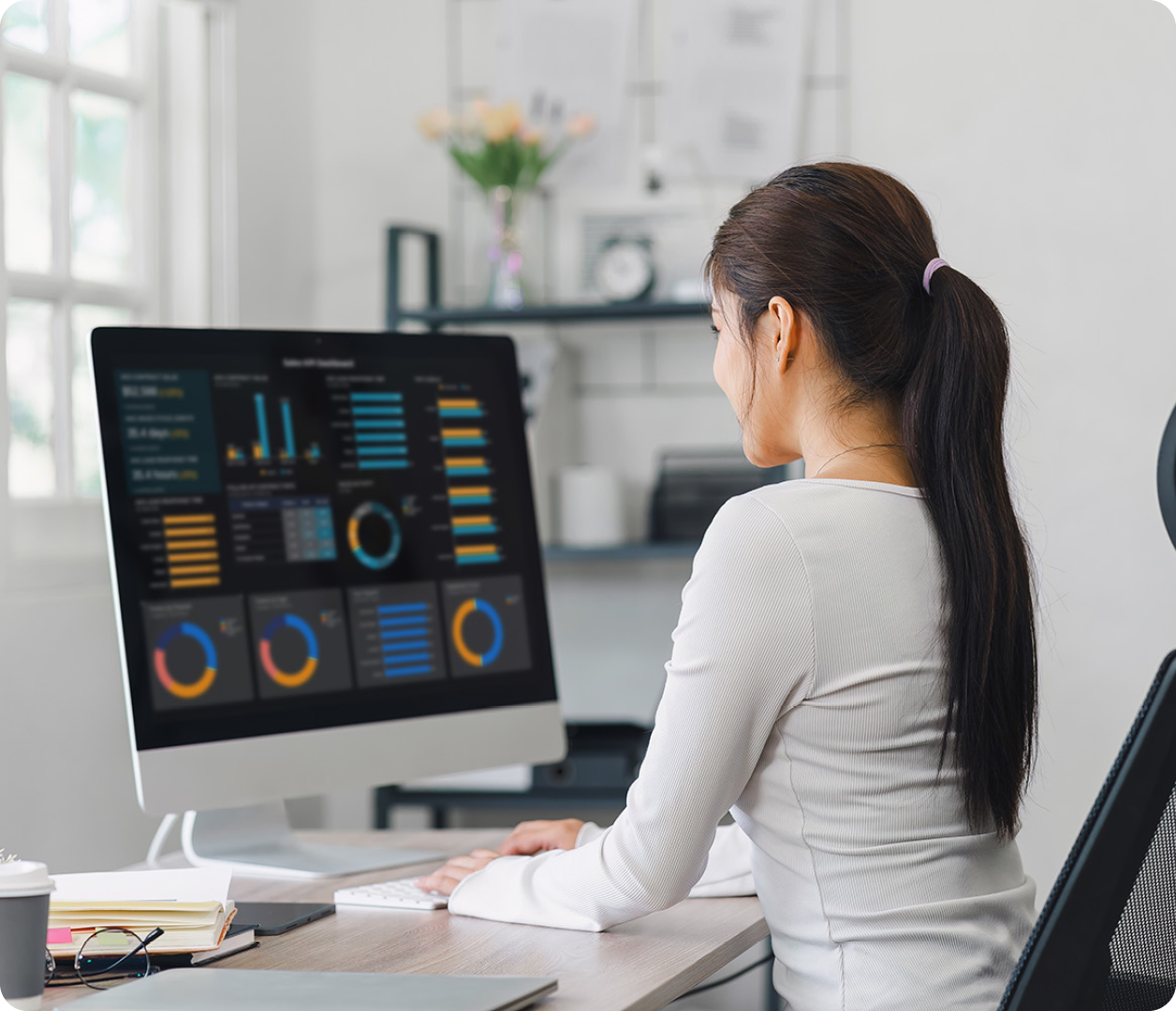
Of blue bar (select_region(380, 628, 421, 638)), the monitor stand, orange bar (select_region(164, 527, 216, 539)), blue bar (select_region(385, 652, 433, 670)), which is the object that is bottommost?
the monitor stand

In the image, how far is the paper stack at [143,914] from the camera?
107 centimetres

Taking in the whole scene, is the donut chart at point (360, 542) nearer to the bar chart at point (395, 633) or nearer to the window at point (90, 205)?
the bar chart at point (395, 633)

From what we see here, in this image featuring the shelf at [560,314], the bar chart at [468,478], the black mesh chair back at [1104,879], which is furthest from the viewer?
the shelf at [560,314]

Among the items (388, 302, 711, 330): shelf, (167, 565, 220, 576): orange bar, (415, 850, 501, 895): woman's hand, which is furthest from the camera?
(388, 302, 711, 330): shelf

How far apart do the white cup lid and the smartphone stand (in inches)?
11.9

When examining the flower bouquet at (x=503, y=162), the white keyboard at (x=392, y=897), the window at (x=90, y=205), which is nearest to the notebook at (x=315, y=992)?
the white keyboard at (x=392, y=897)

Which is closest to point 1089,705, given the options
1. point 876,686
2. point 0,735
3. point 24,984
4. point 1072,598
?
point 1072,598

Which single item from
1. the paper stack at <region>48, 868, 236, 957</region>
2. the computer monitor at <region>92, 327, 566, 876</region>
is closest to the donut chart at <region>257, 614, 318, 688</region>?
the computer monitor at <region>92, 327, 566, 876</region>

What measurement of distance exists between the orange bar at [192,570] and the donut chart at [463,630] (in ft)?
0.93

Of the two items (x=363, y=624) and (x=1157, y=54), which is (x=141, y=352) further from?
(x=1157, y=54)

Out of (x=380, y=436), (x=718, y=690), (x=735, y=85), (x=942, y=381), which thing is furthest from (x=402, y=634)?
(x=735, y=85)

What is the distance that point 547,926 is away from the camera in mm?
1162

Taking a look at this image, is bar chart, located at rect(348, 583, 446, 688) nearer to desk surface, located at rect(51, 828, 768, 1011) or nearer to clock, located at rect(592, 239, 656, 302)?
desk surface, located at rect(51, 828, 768, 1011)

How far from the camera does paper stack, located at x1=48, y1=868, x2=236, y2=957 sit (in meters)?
1.07
